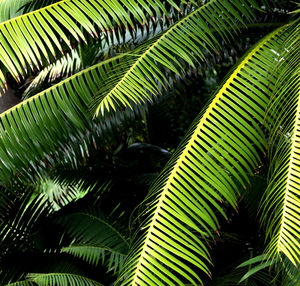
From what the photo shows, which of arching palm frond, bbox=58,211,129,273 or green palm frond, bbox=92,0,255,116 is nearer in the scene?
green palm frond, bbox=92,0,255,116

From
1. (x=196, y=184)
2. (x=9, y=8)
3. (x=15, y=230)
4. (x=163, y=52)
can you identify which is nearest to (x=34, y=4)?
(x=9, y=8)

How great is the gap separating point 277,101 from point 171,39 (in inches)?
22.3

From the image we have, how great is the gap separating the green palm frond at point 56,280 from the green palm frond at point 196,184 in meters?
0.70

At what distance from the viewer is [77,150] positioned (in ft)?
8.92

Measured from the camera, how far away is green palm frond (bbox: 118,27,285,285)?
1.19 meters

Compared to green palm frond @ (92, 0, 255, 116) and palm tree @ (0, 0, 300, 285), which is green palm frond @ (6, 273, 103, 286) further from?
green palm frond @ (92, 0, 255, 116)

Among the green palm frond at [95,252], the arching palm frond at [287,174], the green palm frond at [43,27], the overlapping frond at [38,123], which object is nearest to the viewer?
the arching palm frond at [287,174]

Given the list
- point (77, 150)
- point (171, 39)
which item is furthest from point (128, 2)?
point (77, 150)

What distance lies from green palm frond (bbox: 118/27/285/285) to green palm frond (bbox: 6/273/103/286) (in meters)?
0.70

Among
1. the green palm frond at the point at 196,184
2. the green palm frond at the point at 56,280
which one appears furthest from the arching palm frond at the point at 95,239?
the green palm frond at the point at 196,184

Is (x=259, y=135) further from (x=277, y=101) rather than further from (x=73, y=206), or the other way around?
(x=73, y=206)

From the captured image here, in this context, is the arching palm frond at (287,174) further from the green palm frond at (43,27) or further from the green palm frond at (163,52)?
the green palm frond at (43,27)

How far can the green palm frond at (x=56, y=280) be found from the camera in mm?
2055

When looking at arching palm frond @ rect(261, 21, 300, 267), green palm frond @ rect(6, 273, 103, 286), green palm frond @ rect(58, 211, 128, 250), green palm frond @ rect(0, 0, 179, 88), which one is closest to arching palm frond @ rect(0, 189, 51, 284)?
green palm frond @ rect(58, 211, 128, 250)
